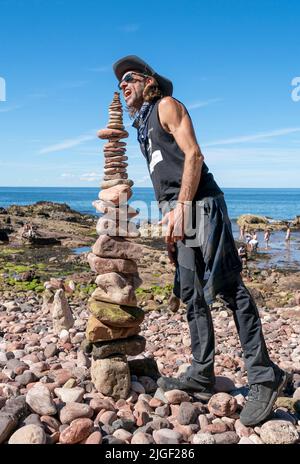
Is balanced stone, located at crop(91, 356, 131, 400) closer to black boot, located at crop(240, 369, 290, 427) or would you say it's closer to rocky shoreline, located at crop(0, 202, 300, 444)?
rocky shoreline, located at crop(0, 202, 300, 444)

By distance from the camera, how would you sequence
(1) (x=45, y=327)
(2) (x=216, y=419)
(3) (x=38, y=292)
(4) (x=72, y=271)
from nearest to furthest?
(2) (x=216, y=419) < (1) (x=45, y=327) < (3) (x=38, y=292) < (4) (x=72, y=271)

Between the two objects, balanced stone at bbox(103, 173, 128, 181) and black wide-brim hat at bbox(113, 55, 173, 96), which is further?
balanced stone at bbox(103, 173, 128, 181)

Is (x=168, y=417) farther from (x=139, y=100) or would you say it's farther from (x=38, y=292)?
(x=38, y=292)

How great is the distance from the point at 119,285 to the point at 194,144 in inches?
78.0

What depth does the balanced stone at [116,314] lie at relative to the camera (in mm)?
5004

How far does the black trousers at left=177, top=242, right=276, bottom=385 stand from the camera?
4168mm

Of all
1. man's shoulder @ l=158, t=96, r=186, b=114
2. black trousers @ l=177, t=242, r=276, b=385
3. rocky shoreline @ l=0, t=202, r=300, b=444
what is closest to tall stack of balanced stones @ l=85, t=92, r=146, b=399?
rocky shoreline @ l=0, t=202, r=300, b=444

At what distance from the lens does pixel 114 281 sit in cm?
518

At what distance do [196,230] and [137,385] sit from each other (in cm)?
205

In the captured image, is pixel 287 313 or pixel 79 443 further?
pixel 287 313

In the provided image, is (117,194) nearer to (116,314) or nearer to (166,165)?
(166,165)

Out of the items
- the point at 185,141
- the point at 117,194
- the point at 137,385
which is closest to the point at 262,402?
the point at 137,385
